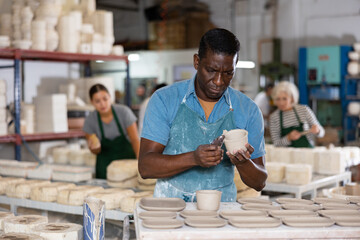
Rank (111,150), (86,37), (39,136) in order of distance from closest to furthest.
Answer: (111,150) < (39,136) < (86,37)

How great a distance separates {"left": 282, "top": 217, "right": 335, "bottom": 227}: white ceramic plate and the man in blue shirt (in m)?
0.39

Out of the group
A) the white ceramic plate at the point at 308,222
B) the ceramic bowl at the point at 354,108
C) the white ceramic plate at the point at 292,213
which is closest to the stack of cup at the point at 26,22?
the white ceramic plate at the point at 292,213

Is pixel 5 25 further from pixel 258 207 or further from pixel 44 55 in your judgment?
pixel 258 207

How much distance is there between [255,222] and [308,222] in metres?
0.23

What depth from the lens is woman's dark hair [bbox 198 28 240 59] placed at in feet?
7.69

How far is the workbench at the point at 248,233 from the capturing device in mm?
1958

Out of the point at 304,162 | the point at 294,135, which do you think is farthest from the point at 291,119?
the point at 304,162

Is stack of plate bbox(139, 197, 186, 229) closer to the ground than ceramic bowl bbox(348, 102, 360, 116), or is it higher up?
closer to the ground

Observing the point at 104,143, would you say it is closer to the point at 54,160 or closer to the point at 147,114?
the point at 54,160

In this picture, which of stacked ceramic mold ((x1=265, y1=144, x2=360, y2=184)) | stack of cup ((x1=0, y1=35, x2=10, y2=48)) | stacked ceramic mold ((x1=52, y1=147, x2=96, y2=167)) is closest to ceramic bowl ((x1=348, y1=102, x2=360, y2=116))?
stacked ceramic mold ((x1=265, y1=144, x2=360, y2=184))

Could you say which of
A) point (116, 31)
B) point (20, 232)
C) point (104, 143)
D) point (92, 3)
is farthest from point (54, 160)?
point (116, 31)

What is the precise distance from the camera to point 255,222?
2.09 m

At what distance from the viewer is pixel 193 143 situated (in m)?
2.59

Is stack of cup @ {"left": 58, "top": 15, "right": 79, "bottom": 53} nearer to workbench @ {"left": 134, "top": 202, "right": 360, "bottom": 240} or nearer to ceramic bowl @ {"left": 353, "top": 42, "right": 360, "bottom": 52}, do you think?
workbench @ {"left": 134, "top": 202, "right": 360, "bottom": 240}
